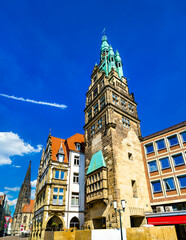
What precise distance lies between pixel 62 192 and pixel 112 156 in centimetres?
1152

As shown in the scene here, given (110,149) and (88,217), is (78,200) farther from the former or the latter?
(110,149)

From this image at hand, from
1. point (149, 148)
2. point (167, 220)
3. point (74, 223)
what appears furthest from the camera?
point (149, 148)

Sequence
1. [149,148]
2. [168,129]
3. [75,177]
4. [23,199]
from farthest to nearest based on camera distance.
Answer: [23,199] → [75,177] → [149,148] → [168,129]

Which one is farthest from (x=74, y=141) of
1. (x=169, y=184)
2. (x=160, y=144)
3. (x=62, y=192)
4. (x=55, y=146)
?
(x=169, y=184)

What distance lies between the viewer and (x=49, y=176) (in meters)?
28.3

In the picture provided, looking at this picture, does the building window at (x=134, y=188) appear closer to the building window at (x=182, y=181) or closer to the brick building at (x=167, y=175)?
the brick building at (x=167, y=175)

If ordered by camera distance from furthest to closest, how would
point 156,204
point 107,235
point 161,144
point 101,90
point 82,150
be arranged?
point 82,150 < point 101,90 < point 161,144 < point 156,204 < point 107,235

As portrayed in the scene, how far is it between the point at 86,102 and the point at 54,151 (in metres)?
11.7

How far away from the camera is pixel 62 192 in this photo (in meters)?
28.2

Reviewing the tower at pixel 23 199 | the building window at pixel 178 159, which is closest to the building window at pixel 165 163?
the building window at pixel 178 159

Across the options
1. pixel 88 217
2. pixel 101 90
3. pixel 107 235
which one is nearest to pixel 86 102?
pixel 101 90

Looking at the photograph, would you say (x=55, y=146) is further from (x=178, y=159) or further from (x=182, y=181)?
(x=182, y=181)

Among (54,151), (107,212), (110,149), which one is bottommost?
(107,212)

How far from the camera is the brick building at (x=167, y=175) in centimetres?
2112
